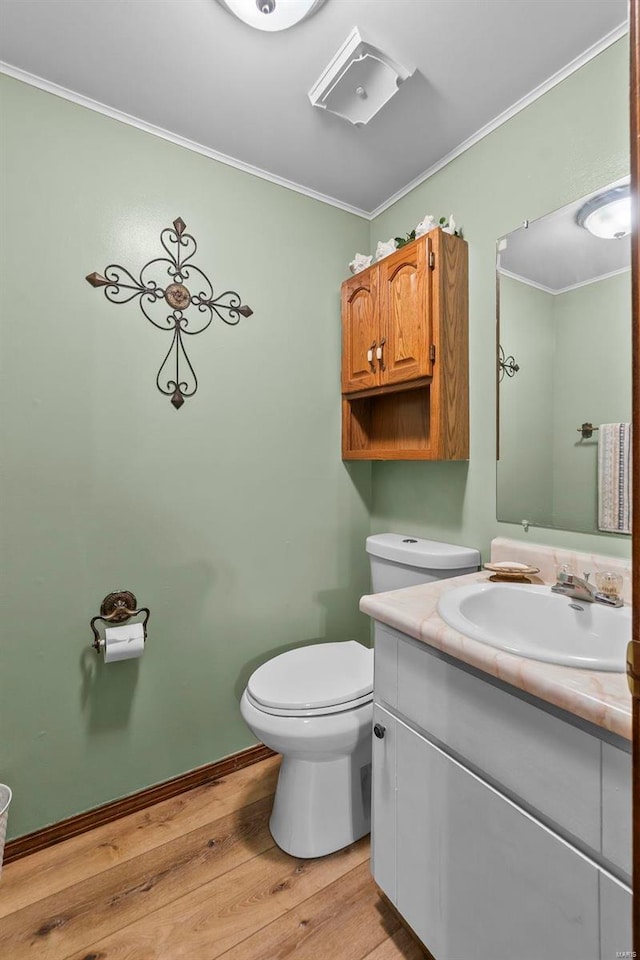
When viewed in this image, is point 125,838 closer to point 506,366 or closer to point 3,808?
point 3,808

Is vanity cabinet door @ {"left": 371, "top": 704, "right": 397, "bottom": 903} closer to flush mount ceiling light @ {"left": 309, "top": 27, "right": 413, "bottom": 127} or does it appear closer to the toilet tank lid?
the toilet tank lid

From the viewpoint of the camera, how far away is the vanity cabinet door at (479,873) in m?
0.76

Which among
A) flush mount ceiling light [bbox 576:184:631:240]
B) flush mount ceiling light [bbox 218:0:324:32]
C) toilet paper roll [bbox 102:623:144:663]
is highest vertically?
flush mount ceiling light [bbox 218:0:324:32]

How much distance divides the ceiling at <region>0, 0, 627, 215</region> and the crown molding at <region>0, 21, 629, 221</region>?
1 cm

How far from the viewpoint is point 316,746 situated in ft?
4.42

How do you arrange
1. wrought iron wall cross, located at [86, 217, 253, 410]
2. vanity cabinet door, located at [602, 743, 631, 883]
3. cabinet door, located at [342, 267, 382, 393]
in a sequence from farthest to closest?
cabinet door, located at [342, 267, 382, 393], wrought iron wall cross, located at [86, 217, 253, 410], vanity cabinet door, located at [602, 743, 631, 883]

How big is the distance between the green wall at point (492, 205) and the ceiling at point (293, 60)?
0.30 ft

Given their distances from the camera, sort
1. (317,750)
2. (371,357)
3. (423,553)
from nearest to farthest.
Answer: (317,750) < (423,553) < (371,357)

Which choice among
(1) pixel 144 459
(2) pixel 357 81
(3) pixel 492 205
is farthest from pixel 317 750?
(2) pixel 357 81

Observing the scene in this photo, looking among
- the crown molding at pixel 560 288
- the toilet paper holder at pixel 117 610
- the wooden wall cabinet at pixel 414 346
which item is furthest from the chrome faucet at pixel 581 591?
the toilet paper holder at pixel 117 610

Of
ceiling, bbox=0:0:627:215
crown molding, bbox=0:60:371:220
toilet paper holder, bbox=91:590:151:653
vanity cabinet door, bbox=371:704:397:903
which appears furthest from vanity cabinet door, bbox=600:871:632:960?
crown molding, bbox=0:60:371:220

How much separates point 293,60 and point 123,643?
1.90m

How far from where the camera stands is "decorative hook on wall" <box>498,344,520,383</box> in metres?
1.53

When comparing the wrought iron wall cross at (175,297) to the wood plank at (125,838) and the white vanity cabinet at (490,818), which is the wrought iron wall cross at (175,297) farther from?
the wood plank at (125,838)
